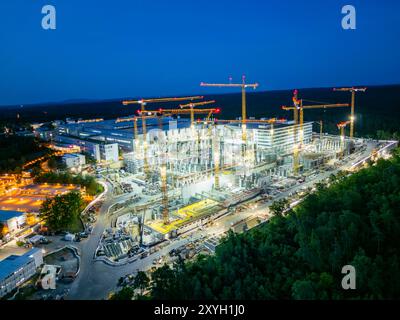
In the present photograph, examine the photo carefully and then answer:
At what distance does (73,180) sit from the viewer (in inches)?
876

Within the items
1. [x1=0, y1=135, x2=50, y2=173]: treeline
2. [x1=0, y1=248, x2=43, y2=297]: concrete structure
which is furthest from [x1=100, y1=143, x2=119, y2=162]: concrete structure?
[x1=0, y1=248, x2=43, y2=297]: concrete structure

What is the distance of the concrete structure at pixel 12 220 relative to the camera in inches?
606

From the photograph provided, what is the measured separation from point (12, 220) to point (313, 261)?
13794 millimetres

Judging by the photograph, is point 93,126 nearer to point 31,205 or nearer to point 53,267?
point 31,205

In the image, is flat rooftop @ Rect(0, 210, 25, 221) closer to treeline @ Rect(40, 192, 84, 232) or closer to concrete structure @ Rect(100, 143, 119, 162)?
treeline @ Rect(40, 192, 84, 232)

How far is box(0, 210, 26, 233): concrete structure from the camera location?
50.5 feet

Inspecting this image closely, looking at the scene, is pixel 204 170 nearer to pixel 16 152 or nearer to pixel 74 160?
pixel 74 160

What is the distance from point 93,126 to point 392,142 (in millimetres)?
33233

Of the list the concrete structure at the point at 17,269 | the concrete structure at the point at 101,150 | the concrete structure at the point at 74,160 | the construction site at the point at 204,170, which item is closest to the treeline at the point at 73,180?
the construction site at the point at 204,170

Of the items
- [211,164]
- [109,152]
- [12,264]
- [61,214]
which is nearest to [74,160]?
[109,152]

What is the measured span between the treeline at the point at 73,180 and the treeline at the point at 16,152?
10.4ft

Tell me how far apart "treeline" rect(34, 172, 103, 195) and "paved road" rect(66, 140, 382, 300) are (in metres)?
3.14
